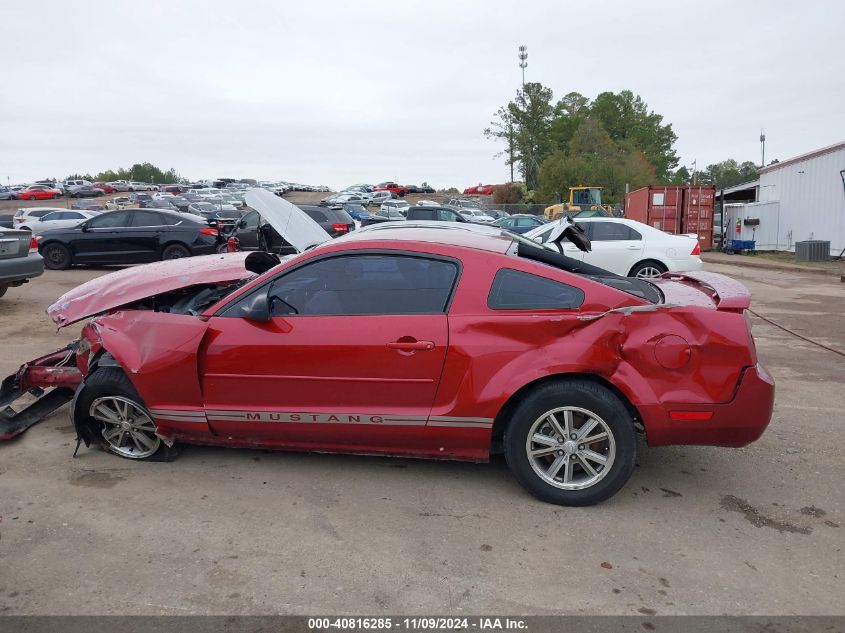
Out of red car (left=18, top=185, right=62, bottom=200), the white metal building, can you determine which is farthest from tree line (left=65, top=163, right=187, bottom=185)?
the white metal building

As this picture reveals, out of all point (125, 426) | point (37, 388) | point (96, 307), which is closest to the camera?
point (125, 426)

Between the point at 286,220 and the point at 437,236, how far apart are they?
6.07 ft

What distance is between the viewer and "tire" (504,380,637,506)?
3623mm

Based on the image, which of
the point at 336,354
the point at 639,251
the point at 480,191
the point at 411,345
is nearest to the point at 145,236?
the point at 639,251

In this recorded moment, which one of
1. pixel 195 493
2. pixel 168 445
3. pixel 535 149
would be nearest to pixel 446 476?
pixel 195 493

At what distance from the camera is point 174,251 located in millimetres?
14375

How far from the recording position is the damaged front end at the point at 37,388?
4.73 meters

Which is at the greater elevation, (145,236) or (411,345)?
(145,236)

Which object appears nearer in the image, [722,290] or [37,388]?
[722,290]

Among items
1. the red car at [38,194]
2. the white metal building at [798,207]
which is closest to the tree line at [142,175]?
the red car at [38,194]

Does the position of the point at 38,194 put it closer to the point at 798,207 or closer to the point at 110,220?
the point at 110,220

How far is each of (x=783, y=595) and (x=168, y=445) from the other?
3.58m

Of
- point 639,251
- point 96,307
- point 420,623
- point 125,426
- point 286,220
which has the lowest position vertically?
point 420,623

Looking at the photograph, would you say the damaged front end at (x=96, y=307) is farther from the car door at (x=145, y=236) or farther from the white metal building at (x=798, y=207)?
the white metal building at (x=798, y=207)
